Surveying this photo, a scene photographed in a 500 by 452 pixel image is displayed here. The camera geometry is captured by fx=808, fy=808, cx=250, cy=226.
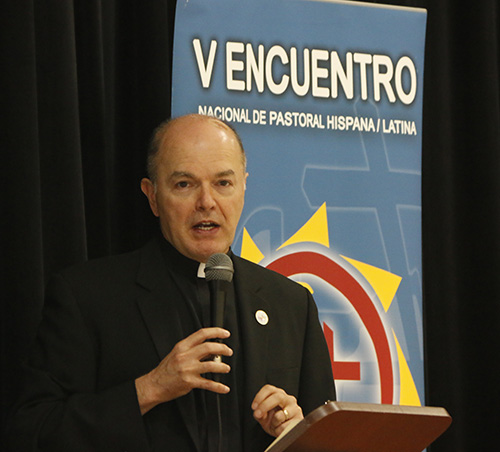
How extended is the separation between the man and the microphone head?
164 millimetres

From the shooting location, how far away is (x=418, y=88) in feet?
11.0

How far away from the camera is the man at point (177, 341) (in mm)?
2188

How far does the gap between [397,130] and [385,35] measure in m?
0.40

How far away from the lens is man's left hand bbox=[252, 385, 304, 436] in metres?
2.12

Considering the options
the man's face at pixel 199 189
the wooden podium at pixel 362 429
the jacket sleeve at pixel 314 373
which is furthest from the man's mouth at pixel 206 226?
the wooden podium at pixel 362 429

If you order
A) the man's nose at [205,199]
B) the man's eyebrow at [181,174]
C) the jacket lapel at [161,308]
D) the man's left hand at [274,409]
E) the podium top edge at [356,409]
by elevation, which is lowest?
the man's left hand at [274,409]

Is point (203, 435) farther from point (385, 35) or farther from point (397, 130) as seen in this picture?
point (385, 35)

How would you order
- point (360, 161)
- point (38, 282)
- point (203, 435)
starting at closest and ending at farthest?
1. point (203, 435)
2. point (38, 282)
3. point (360, 161)

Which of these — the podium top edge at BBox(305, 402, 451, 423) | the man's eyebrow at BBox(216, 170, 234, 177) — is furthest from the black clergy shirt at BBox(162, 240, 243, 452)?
the podium top edge at BBox(305, 402, 451, 423)

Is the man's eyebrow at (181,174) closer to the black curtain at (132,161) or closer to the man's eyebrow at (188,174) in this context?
the man's eyebrow at (188,174)

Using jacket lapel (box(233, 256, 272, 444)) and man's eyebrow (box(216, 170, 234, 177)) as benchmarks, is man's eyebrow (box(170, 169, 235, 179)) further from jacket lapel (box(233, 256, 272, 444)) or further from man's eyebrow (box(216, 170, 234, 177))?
jacket lapel (box(233, 256, 272, 444))

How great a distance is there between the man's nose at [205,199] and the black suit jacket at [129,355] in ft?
0.79

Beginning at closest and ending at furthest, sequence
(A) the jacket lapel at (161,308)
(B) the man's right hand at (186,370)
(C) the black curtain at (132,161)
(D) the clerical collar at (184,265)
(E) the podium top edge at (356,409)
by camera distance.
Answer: (E) the podium top edge at (356,409), (B) the man's right hand at (186,370), (A) the jacket lapel at (161,308), (D) the clerical collar at (184,265), (C) the black curtain at (132,161)

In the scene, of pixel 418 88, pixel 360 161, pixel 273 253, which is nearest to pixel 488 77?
pixel 418 88
